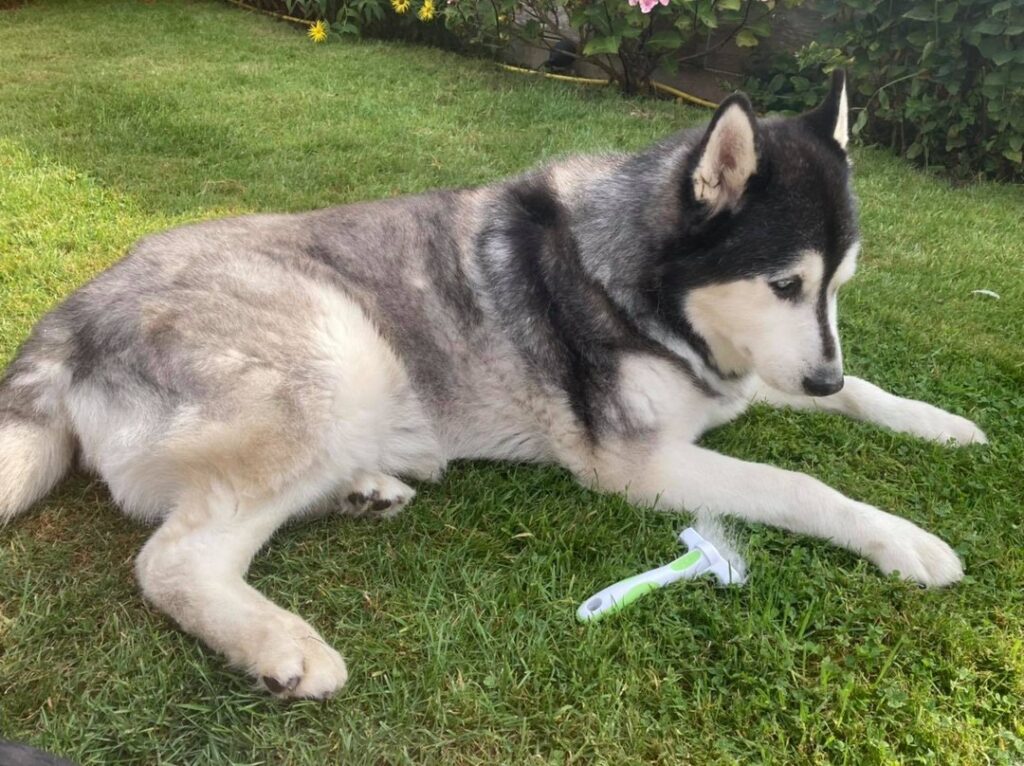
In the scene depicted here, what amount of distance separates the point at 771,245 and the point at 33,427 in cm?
279

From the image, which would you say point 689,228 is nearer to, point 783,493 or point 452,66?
point 783,493

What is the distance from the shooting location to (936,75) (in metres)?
7.34

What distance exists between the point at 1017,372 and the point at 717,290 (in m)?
2.23

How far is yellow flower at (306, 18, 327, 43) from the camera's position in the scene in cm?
1105

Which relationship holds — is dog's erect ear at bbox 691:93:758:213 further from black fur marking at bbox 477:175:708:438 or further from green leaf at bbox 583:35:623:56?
green leaf at bbox 583:35:623:56

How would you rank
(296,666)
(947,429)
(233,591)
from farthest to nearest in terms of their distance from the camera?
(947,429) < (233,591) < (296,666)

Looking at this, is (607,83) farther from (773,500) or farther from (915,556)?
(915,556)

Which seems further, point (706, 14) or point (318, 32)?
point (318, 32)

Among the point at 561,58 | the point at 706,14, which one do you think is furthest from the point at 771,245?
the point at 561,58

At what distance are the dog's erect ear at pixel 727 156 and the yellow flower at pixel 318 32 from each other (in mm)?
9844

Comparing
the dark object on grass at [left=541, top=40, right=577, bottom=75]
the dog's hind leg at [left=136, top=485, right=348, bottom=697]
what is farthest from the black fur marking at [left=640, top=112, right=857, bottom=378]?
the dark object on grass at [left=541, top=40, right=577, bottom=75]

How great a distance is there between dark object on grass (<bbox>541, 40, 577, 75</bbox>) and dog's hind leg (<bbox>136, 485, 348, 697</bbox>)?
8.53 m

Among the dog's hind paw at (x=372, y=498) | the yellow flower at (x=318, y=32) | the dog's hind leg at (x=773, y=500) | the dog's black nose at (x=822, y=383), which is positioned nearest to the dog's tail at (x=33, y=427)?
the dog's hind paw at (x=372, y=498)

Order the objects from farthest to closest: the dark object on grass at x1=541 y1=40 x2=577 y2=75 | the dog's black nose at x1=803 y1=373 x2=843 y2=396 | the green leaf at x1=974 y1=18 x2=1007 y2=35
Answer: the dark object on grass at x1=541 y1=40 x2=577 y2=75, the green leaf at x1=974 y1=18 x2=1007 y2=35, the dog's black nose at x1=803 y1=373 x2=843 y2=396
